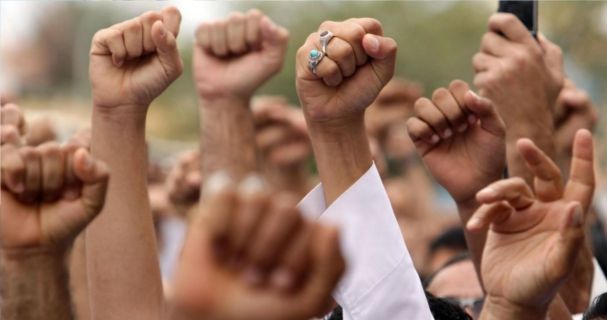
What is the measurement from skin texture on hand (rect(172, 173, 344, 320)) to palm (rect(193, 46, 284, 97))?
1.95 m

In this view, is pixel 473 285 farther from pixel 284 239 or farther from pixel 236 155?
pixel 284 239

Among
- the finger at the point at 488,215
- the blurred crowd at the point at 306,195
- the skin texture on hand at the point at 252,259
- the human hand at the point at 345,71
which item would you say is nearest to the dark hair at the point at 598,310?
the blurred crowd at the point at 306,195

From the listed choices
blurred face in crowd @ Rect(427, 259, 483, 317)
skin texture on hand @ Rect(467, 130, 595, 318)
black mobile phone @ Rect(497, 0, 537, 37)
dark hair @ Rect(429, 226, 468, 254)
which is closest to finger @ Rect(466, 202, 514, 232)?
skin texture on hand @ Rect(467, 130, 595, 318)

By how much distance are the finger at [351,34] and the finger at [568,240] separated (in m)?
0.53

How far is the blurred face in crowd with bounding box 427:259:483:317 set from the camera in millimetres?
3816

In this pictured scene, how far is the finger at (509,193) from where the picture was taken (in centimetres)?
257

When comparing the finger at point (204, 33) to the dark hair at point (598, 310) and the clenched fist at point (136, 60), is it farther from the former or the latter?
the dark hair at point (598, 310)

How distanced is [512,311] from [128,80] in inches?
38.6

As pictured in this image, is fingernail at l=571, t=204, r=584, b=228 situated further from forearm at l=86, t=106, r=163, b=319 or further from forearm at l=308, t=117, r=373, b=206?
forearm at l=86, t=106, r=163, b=319

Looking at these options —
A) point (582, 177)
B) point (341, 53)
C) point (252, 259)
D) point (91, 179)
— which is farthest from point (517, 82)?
point (252, 259)

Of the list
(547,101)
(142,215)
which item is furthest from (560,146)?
(142,215)

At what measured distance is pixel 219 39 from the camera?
362 centimetres

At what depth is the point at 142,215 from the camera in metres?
2.90

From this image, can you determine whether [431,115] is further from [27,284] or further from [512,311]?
Answer: [27,284]
